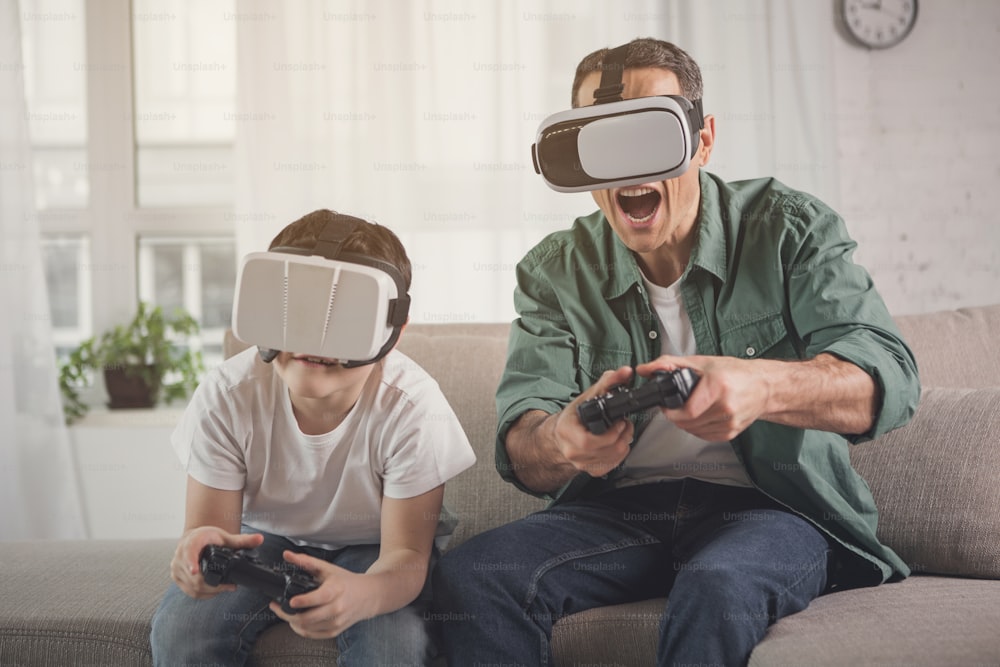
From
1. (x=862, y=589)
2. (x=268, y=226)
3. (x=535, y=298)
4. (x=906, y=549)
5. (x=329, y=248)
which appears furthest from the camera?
(x=268, y=226)

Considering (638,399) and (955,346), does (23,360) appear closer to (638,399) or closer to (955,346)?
(638,399)

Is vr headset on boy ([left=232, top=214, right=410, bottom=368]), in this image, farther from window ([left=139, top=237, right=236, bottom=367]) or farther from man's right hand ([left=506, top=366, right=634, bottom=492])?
window ([left=139, top=237, right=236, bottom=367])

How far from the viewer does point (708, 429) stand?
110cm

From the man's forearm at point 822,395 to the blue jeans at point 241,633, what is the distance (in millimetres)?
557

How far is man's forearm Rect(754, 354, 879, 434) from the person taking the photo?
1138mm

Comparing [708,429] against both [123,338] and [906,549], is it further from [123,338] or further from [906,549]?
[123,338]

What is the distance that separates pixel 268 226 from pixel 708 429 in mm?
2029

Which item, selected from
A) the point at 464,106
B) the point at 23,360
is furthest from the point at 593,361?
the point at 23,360

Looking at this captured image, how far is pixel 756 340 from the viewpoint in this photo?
4.66 feet

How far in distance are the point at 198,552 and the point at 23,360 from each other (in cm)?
190

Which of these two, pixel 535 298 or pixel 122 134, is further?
pixel 122 134

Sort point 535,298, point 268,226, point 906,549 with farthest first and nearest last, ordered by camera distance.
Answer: point 268,226, point 535,298, point 906,549

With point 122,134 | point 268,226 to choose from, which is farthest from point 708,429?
point 122,134

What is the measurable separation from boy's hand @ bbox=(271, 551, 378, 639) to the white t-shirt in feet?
1.61
